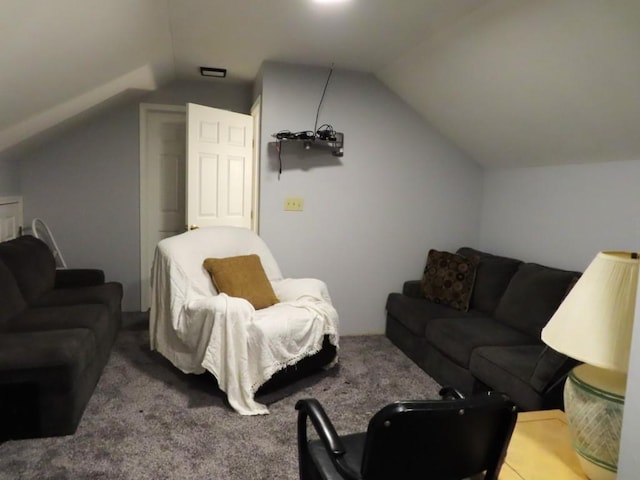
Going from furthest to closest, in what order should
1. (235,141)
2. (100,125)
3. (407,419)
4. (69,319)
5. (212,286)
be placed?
(100,125) < (235,141) < (212,286) < (69,319) < (407,419)

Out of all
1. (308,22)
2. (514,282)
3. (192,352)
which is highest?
(308,22)

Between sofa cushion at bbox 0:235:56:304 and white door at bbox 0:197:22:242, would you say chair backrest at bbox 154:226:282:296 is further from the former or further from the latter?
white door at bbox 0:197:22:242

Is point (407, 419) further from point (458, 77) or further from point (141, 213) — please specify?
point (141, 213)

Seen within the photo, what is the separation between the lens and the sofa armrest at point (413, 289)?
3.78 metres

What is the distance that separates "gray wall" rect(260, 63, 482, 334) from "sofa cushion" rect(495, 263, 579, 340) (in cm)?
96

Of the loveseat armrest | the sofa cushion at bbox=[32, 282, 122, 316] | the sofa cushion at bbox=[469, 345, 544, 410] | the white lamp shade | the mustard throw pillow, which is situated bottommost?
the sofa cushion at bbox=[469, 345, 544, 410]

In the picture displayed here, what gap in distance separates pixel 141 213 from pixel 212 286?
1.67 metres

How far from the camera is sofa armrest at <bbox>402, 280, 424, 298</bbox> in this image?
12.4 ft

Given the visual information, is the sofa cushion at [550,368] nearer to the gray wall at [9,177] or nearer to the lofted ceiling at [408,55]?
the lofted ceiling at [408,55]

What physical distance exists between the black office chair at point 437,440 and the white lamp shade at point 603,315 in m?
0.28

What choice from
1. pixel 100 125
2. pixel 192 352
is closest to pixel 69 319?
pixel 192 352

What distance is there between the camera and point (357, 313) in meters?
3.88

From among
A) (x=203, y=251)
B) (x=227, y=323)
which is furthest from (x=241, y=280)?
(x=227, y=323)

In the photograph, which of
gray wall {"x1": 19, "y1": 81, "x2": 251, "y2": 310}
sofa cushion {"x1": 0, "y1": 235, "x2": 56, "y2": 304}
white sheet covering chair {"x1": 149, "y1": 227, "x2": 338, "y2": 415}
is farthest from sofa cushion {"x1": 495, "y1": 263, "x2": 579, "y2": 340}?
sofa cushion {"x1": 0, "y1": 235, "x2": 56, "y2": 304}
